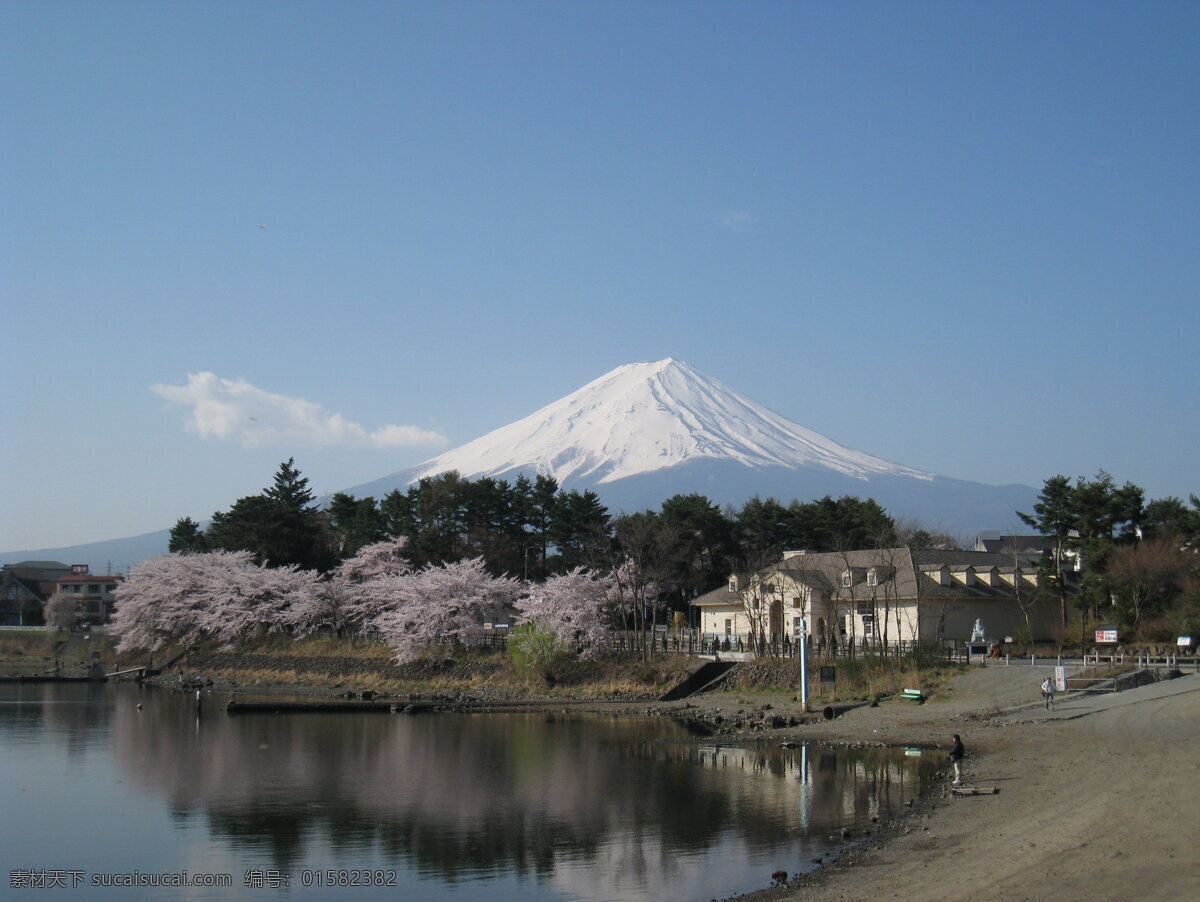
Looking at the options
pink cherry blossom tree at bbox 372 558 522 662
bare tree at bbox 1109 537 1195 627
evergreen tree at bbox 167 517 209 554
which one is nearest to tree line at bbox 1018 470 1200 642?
bare tree at bbox 1109 537 1195 627

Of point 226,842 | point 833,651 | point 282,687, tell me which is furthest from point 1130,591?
point 282,687

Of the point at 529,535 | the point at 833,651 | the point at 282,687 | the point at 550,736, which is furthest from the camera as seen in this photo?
the point at 529,535

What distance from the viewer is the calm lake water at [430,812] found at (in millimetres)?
15875

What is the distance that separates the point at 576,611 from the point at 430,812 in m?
26.3

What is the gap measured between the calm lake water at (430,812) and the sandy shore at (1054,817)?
1.44 m

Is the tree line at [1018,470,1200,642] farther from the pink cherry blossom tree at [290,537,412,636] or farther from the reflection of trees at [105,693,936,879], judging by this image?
the pink cherry blossom tree at [290,537,412,636]

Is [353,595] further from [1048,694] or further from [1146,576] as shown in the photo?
[1048,694]

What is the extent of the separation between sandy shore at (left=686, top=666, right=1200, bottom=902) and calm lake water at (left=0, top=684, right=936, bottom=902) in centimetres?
144

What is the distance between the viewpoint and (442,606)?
52.2m

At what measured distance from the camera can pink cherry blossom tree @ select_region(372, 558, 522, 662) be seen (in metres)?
52.3

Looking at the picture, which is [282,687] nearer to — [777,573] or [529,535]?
[529,535]

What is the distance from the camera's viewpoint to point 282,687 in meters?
54.6

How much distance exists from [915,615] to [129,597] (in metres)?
49.4

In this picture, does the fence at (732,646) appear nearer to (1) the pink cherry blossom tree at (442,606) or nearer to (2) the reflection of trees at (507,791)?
(1) the pink cherry blossom tree at (442,606)
